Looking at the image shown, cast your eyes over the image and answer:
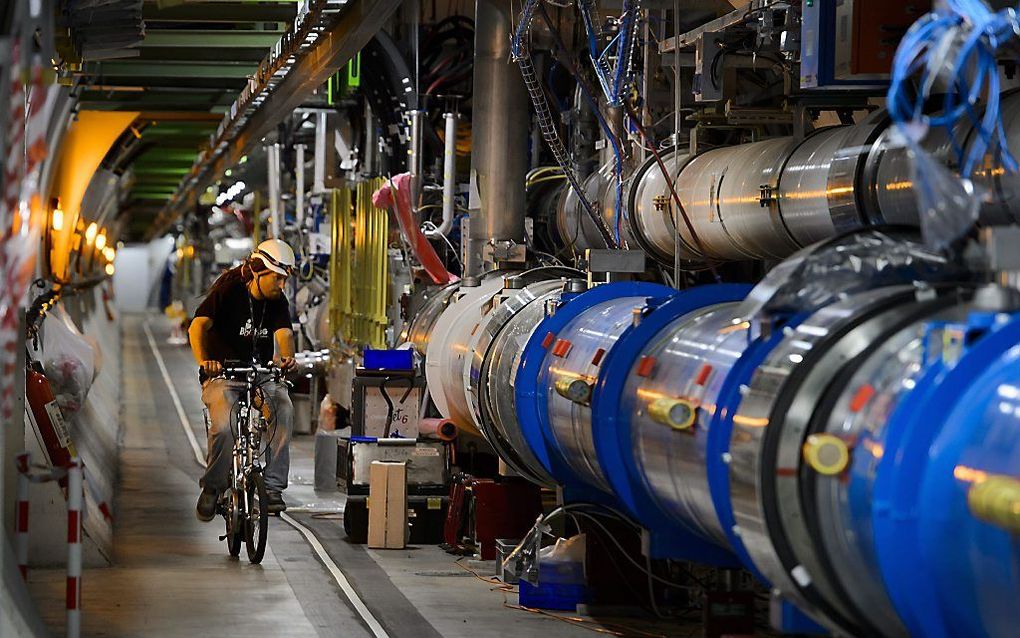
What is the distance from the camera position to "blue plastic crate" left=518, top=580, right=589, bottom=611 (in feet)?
22.5

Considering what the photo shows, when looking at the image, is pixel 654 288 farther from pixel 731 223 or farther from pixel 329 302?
pixel 329 302

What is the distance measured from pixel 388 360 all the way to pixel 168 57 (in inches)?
127

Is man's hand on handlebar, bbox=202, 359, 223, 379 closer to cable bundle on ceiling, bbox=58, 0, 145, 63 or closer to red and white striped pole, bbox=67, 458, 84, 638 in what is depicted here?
cable bundle on ceiling, bbox=58, 0, 145, 63

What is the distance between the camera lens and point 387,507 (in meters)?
8.50

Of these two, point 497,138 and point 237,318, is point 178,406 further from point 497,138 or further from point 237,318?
point 237,318

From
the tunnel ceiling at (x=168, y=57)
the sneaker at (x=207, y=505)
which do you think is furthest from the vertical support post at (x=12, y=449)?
the sneaker at (x=207, y=505)

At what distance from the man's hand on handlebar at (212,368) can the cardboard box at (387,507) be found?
3.10ft

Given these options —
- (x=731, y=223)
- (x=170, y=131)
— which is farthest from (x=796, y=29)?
(x=170, y=131)

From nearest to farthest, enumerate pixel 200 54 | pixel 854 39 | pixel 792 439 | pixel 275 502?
pixel 792 439
pixel 854 39
pixel 275 502
pixel 200 54

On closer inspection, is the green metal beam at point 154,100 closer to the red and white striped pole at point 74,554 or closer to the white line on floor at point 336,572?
the white line on floor at point 336,572

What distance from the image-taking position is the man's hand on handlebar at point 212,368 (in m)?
8.20

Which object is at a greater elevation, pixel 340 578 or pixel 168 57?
pixel 168 57

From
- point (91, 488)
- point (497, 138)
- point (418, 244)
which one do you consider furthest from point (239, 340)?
point (418, 244)

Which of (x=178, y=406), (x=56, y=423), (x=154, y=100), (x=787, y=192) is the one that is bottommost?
(x=178, y=406)
